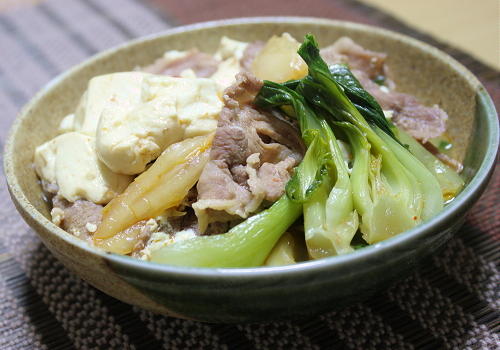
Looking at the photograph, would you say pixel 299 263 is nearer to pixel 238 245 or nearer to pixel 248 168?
pixel 238 245

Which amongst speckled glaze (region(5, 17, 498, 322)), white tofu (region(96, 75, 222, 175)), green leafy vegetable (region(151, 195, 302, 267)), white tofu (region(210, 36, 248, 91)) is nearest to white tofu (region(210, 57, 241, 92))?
white tofu (region(210, 36, 248, 91))

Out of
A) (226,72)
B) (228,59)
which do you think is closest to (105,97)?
(226,72)

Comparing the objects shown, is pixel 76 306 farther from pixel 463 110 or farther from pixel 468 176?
pixel 463 110

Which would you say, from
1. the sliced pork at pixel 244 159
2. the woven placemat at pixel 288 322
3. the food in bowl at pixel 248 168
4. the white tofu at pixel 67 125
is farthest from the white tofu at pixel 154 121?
the woven placemat at pixel 288 322

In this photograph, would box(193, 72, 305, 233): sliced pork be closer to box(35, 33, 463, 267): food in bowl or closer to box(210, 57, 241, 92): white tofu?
box(35, 33, 463, 267): food in bowl

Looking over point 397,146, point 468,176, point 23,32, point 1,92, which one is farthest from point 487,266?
point 23,32

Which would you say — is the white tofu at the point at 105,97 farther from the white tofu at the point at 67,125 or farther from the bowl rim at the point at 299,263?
the bowl rim at the point at 299,263

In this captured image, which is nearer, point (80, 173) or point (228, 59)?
point (80, 173)
